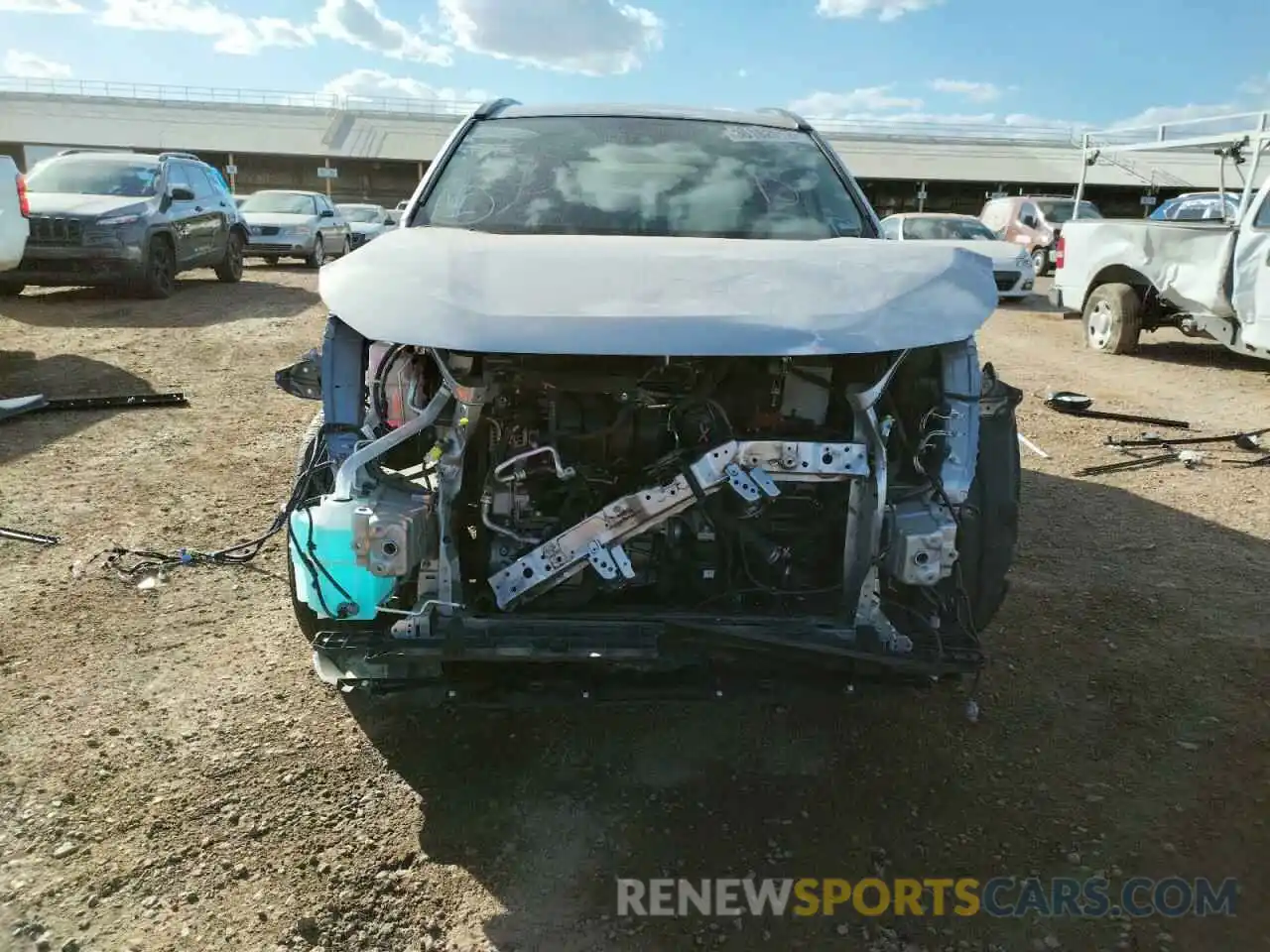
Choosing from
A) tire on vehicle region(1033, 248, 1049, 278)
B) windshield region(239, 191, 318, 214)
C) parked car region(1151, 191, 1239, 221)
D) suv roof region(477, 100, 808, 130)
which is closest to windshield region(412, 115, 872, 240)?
suv roof region(477, 100, 808, 130)

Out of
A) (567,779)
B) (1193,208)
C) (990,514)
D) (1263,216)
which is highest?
(1193,208)

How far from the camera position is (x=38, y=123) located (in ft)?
133

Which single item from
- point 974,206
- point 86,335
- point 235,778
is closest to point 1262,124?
point 235,778

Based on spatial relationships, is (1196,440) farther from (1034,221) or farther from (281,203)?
(281,203)

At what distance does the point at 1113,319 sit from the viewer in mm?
10258

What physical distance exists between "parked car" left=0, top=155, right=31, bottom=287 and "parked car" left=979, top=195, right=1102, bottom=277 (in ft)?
55.2

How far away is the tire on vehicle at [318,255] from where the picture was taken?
57.1ft

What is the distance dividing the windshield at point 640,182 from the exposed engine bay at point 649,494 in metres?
1.00

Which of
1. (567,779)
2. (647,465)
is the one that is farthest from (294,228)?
(567,779)

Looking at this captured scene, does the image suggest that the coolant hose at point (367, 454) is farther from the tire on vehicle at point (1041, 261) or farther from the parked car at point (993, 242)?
the tire on vehicle at point (1041, 261)

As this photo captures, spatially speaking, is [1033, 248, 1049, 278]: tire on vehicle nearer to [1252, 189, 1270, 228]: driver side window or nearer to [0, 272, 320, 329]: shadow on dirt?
[1252, 189, 1270, 228]: driver side window

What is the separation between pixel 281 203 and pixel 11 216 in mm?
10056

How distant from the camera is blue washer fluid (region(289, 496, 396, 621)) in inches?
95.5

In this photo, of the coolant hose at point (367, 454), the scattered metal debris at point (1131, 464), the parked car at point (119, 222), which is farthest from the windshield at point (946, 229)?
the coolant hose at point (367, 454)
